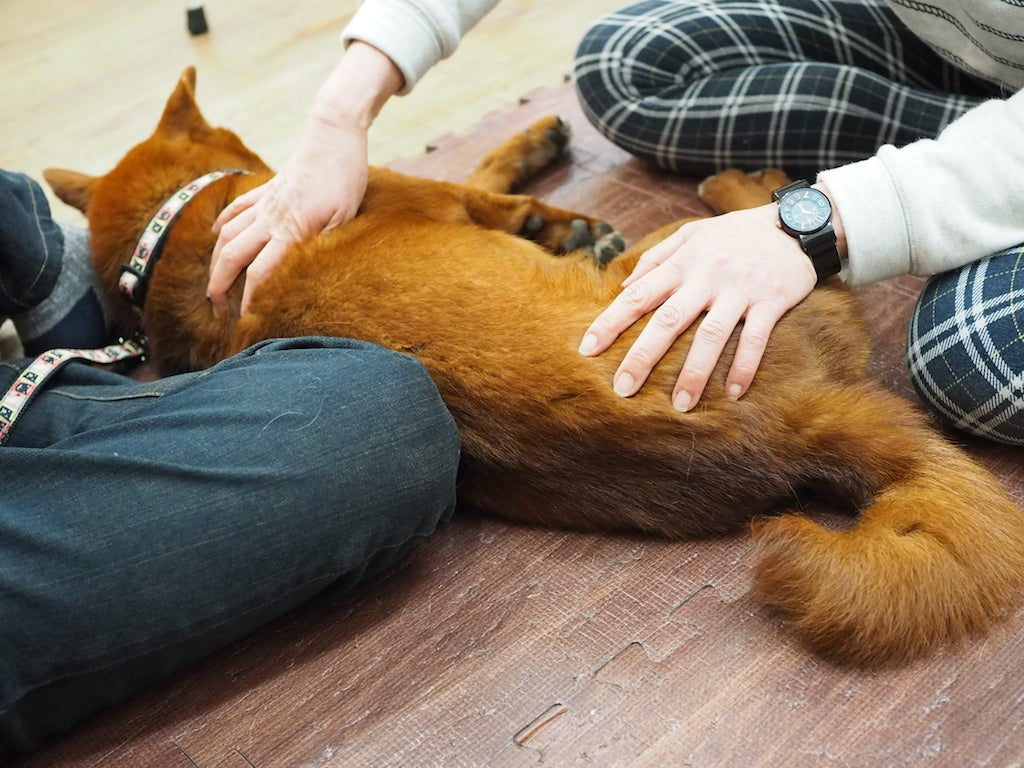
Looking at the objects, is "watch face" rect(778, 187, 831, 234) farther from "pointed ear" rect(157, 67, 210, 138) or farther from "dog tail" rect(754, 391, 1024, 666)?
"pointed ear" rect(157, 67, 210, 138)

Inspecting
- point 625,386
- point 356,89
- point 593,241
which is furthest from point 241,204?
point 625,386

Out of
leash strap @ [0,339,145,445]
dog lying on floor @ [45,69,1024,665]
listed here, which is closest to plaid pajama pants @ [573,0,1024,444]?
dog lying on floor @ [45,69,1024,665]

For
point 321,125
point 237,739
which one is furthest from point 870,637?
point 321,125

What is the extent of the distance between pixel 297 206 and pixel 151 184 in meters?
0.36

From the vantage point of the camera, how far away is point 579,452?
3.28ft

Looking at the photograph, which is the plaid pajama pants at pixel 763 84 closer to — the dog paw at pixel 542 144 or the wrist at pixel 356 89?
the dog paw at pixel 542 144

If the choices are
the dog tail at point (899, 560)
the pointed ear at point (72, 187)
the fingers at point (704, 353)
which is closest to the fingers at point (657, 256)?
the fingers at point (704, 353)

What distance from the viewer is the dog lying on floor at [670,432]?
2.90 ft

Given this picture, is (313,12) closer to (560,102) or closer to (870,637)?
(560,102)

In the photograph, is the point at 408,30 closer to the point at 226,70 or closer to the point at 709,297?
the point at 709,297

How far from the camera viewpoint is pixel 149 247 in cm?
139

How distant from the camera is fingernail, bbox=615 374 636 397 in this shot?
0.97m

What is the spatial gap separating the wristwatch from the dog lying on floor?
0.12ft

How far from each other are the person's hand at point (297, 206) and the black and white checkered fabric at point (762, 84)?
61 centimetres
